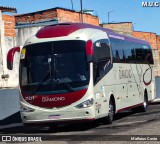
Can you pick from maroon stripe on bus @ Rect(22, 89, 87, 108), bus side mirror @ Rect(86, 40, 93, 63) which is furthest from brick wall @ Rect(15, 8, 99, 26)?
maroon stripe on bus @ Rect(22, 89, 87, 108)

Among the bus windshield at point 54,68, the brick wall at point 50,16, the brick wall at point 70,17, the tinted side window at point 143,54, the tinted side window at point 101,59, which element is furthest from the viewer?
the brick wall at point 70,17

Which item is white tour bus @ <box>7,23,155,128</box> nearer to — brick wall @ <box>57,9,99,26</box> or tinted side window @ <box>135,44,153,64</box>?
tinted side window @ <box>135,44,153,64</box>

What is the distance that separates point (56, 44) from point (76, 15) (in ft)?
60.3

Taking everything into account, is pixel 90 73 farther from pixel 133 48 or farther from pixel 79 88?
pixel 133 48

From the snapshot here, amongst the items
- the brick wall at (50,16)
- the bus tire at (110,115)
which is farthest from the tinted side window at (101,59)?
the brick wall at (50,16)

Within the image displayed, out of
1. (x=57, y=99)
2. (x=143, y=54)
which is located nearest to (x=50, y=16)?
(x=143, y=54)

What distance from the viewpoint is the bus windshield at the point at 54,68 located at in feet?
Answer: 45.7

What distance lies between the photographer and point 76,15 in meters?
32.5

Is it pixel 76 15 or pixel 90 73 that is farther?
pixel 76 15

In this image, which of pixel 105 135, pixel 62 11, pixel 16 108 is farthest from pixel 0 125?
pixel 62 11

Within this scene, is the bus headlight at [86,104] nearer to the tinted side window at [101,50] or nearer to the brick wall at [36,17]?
the tinted side window at [101,50]

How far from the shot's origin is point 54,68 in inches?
557

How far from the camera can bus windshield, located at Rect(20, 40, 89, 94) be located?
13922mm

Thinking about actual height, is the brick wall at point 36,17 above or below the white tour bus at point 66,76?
above
